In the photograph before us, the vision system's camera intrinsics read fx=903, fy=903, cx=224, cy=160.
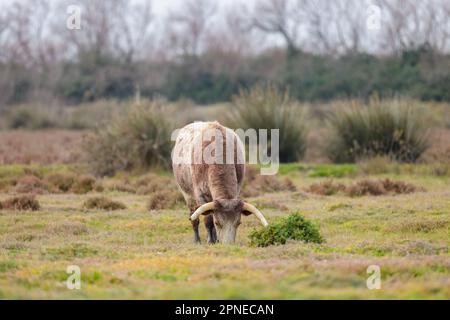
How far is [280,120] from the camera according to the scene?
97.1 feet

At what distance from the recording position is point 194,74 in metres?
64.1

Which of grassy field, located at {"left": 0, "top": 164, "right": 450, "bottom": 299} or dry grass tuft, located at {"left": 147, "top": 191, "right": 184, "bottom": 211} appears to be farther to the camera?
dry grass tuft, located at {"left": 147, "top": 191, "right": 184, "bottom": 211}

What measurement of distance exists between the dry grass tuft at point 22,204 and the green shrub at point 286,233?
6844 millimetres

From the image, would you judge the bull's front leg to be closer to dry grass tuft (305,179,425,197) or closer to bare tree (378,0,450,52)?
dry grass tuft (305,179,425,197)

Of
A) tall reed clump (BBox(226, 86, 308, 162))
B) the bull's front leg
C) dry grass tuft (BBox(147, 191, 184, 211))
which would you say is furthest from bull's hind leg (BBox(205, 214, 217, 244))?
tall reed clump (BBox(226, 86, 308, 162))

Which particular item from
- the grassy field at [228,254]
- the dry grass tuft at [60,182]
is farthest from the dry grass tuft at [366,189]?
the dry grass tuft at [60,182]

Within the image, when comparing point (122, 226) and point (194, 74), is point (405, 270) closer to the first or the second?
point (122, 226)

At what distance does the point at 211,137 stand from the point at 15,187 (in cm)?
949

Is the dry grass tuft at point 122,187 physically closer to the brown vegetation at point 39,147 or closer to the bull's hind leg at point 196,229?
the brown vegetation at point 39,147

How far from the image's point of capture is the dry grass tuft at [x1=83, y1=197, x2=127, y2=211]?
1958 centimetres

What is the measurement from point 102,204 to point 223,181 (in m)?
5.76

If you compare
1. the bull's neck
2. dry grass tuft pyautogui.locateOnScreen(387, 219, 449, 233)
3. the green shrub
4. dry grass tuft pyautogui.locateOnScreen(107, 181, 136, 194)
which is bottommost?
dry grass tuft pyautogui.locateOnScreen(107, 181, 136, 194)

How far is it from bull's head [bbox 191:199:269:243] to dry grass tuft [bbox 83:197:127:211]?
229 inches
